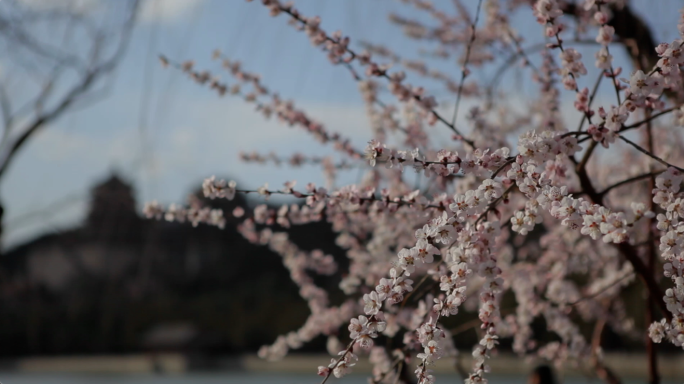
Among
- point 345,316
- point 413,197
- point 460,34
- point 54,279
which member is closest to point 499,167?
point 413,197

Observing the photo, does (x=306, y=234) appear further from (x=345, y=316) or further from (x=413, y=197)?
(x=413, y=197)

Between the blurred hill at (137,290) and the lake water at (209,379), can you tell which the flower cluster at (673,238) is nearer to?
the lake water at (209,379)

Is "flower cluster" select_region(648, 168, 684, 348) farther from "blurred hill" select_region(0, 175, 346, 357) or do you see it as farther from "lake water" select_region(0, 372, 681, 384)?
"blurred hill" select_region(0, 175, 346, 357)

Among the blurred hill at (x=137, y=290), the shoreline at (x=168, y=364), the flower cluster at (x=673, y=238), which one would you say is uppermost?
the blurred hill at (x=137, y=290)

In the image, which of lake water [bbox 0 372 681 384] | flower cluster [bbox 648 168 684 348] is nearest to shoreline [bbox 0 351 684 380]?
lake water [bbox 0 372 681 384]

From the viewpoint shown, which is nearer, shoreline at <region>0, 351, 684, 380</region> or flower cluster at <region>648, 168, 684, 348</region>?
flower cluster at <region>648, 168, 684, 348</region>

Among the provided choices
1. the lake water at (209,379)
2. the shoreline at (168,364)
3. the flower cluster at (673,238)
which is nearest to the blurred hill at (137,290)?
the shoreline at (168,364)

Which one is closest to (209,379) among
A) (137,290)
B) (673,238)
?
(137,290)

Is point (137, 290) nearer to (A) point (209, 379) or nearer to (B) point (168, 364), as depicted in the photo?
(B) point (168, 364)

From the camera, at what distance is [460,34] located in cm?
231

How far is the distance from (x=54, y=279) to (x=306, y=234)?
3742 millimetres

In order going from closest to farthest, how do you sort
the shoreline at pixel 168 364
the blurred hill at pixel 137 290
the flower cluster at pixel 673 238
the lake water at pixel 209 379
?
the flower cluster at pixel 673 238
the lake water at pixel 209 379
the shoreline at pixel 168 364
the blurred hill at pixel 137 290

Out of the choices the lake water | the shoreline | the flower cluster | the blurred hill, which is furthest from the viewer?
the blurred hill

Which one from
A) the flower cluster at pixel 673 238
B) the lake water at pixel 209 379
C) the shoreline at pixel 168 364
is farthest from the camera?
the shoreline at pixel 168 364
